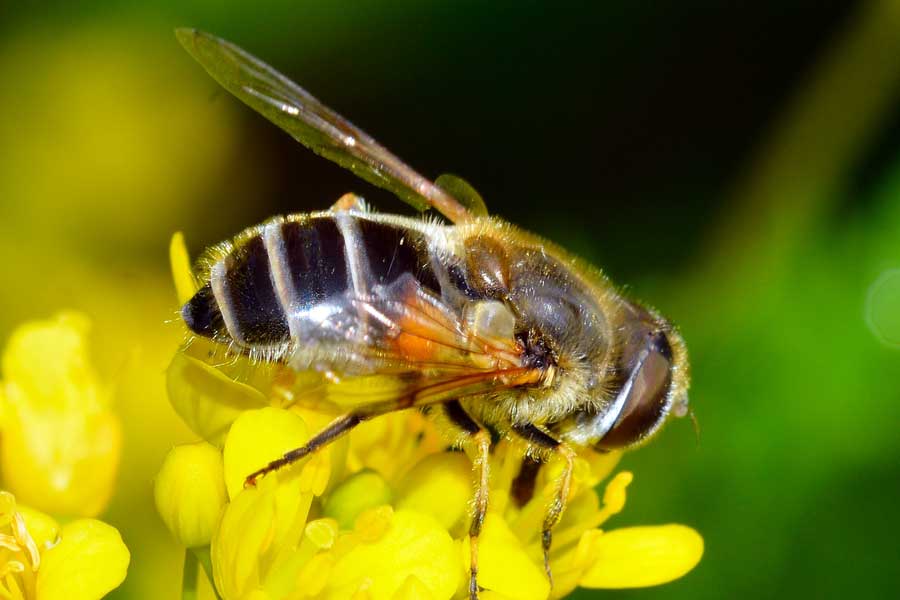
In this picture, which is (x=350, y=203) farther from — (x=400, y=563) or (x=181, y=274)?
(x=400, y=563)

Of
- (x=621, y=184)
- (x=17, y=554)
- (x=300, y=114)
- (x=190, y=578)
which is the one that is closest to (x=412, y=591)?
(x=190, y=578)

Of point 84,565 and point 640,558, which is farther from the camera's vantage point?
point 640,558

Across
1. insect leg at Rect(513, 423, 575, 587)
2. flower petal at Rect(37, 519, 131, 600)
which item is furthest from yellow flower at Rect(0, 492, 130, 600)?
insect leg at Rect(513, 423, 575, 587)

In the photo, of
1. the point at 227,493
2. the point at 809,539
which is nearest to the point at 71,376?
the point at 227,493

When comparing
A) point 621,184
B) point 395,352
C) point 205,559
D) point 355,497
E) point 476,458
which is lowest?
point 205,559

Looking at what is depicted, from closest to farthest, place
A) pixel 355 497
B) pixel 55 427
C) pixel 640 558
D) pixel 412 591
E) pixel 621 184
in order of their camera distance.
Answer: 1. pixel 412 591
2. pixel 355 497
3. pixel 640 558
4. pixel 55 427
5. pixel 621 184

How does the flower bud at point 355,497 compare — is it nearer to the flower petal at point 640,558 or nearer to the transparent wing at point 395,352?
the transparent wing at point 395,352

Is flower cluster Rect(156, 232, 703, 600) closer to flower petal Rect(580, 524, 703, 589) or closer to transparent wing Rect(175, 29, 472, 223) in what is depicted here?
flower petal Rect(580, 524, 703, 589)
